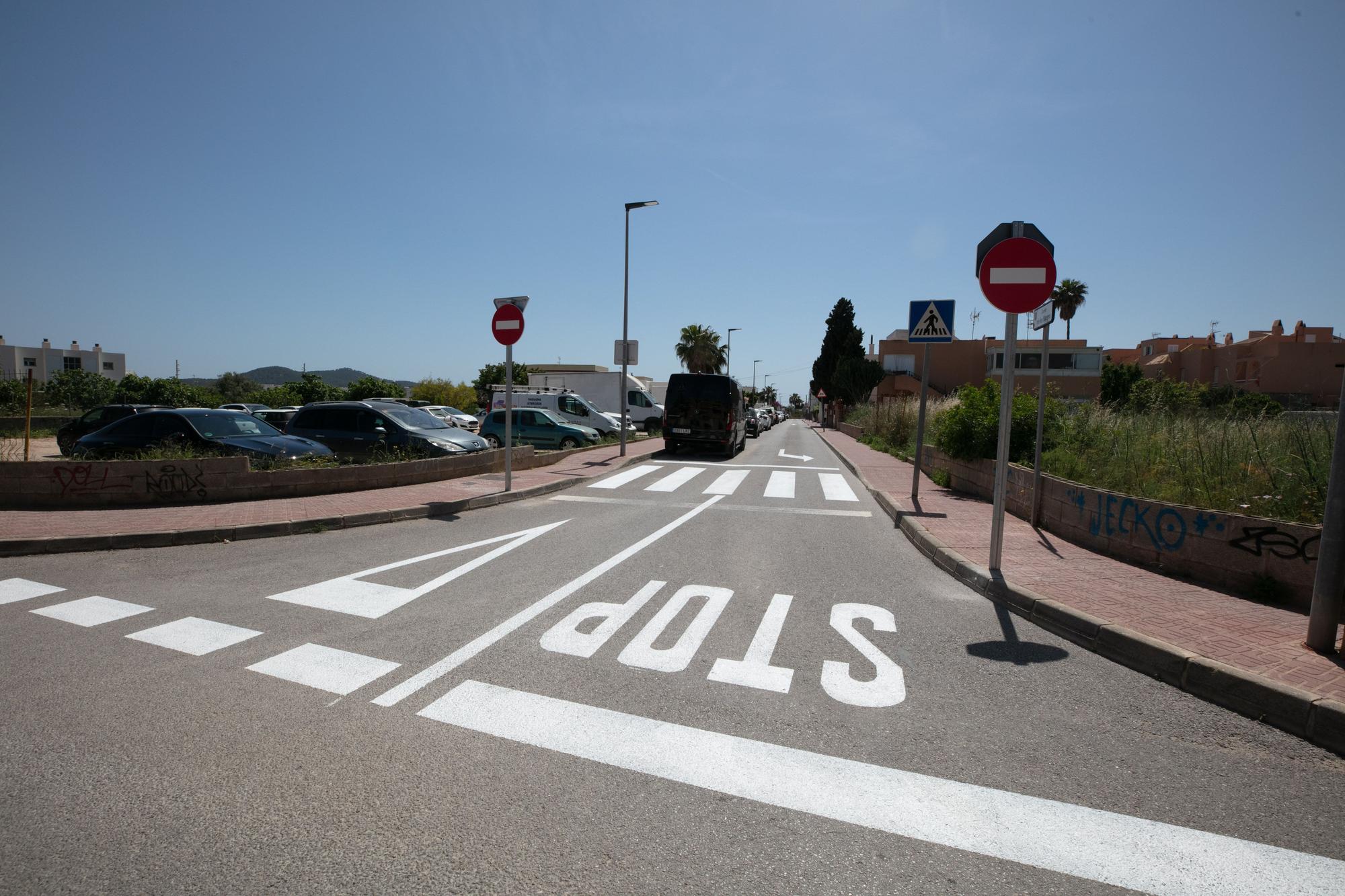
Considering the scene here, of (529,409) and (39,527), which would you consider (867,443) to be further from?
(39,527)

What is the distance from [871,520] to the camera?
10.2m

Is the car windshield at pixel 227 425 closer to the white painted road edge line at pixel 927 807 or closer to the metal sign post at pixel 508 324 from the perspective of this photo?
the metal sign post at pixel 508 324

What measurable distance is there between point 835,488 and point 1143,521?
7.62 m

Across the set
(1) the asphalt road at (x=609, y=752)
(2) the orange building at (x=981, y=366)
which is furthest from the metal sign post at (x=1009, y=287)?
(2) the orange building at (x=981, y=366)

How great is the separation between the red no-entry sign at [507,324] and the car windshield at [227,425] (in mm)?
4505

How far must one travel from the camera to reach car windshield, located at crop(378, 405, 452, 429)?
14602 millimetres

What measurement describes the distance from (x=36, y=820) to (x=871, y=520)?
9.26 meters

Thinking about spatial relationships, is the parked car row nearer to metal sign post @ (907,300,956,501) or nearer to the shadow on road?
metal sign post @ (907,300,956,501)

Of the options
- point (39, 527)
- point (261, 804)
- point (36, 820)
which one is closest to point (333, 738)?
point (261, 804)

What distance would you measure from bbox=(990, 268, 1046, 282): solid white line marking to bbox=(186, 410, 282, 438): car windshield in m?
11.4

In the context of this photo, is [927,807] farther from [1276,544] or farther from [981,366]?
[981,366]

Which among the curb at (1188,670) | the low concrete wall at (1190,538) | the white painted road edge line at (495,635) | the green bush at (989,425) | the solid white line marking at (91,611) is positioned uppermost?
the green bush at (989,425)

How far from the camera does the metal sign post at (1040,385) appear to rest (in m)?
6.99

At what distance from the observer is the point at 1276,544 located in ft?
17.6
